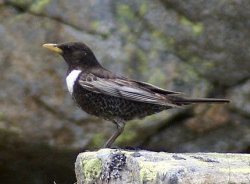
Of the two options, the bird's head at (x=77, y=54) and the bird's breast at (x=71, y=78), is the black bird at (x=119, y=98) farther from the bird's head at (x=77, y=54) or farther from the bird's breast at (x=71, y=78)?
the bird's head at (x=77, y=54)

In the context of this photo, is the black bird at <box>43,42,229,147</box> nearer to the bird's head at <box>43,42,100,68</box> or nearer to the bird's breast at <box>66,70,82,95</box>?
the bird's breast at <box>66,70,82,95</box>

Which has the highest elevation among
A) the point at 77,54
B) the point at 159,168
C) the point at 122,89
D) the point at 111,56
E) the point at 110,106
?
the point at 111,56

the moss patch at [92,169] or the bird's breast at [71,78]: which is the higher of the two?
the bird's breast at [71,78]

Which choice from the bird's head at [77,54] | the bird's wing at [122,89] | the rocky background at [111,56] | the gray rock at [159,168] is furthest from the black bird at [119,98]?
the rocky background at [111,56]

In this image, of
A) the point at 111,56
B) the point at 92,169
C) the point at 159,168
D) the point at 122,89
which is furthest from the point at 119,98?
the point at 159,168

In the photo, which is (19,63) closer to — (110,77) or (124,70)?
(124,70)

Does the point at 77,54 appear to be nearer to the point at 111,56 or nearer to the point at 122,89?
the point at 122,89
